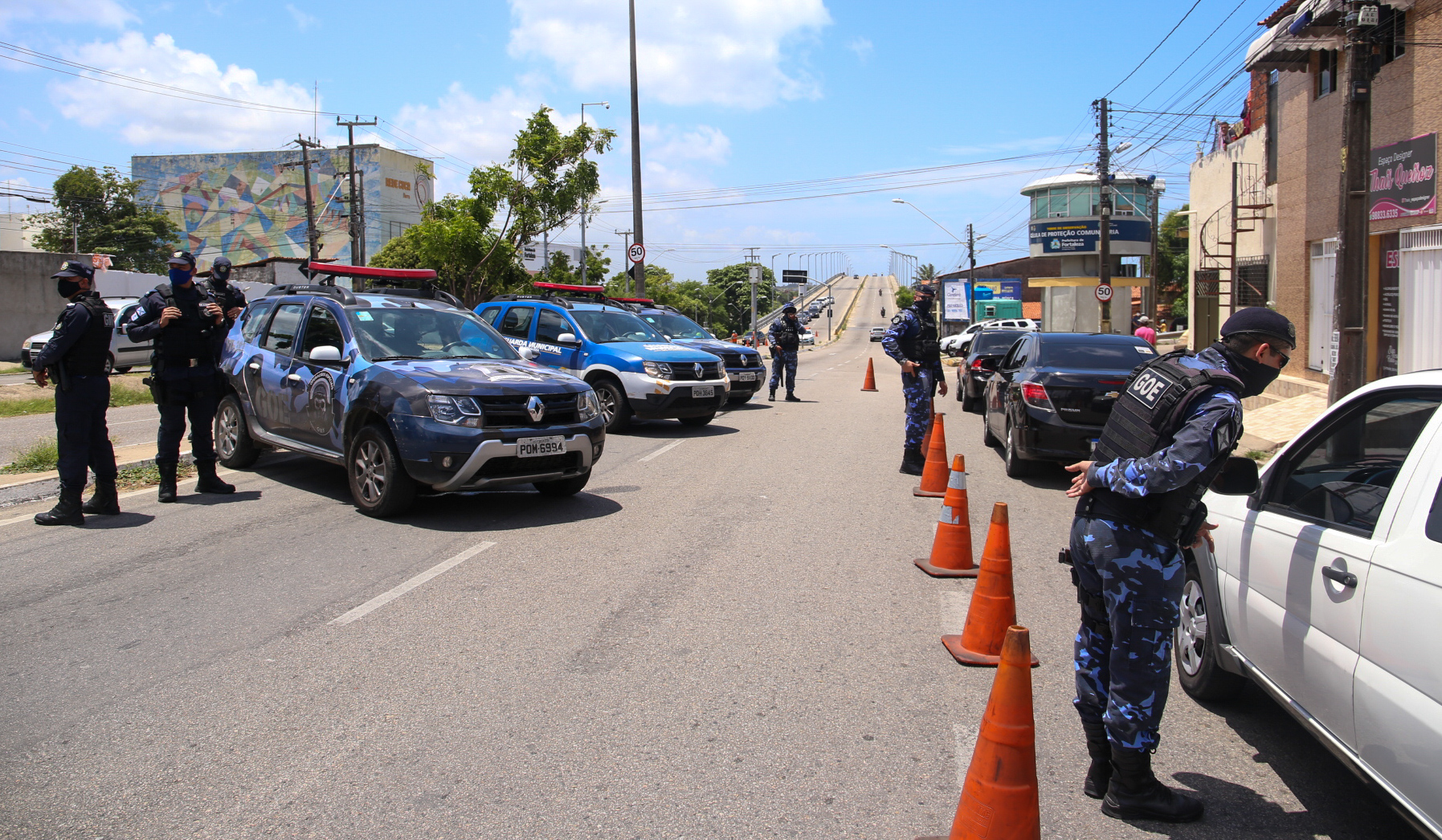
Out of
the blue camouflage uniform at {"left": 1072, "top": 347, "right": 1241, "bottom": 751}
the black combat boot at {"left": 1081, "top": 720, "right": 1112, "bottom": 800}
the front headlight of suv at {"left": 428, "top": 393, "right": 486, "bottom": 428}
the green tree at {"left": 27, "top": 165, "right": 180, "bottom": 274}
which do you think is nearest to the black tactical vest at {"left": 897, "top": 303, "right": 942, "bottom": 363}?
the front headlight of suv at {"left": 428, "top": 393, "right": 486, "bottom": 428}

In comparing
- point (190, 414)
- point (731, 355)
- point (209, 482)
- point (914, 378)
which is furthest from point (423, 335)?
point (731, 355)

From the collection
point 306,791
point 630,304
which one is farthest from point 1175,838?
point 630,304

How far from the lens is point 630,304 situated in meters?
20.6

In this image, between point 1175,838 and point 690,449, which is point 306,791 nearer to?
point 1175,838

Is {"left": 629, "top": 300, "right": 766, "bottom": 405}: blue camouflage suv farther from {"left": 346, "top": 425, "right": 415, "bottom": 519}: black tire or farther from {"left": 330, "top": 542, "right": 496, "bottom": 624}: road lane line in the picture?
{"left": 330, "top": 542, "right": 496, "bottom": 624}: road lane line

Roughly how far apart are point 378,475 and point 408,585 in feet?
6.74

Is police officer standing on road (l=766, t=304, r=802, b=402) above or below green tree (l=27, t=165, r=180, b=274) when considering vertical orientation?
below

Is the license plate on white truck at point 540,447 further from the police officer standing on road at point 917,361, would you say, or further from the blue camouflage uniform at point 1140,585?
the blue camouflage uniform at point 1140,585

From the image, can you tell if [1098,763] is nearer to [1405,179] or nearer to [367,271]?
[367,271]

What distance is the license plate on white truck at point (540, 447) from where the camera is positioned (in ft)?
25.1

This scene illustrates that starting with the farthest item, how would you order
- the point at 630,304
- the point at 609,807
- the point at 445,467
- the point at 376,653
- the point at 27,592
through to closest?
1. the point at 630,304
2. the point at 445,467
3. the point at 27,592
4. the point at 376,653
5. the point at 609,807

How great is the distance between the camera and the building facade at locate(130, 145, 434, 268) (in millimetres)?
88312

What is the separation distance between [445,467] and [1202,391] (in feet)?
18.1

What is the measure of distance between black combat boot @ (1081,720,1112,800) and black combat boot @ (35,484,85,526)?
23.9ft
